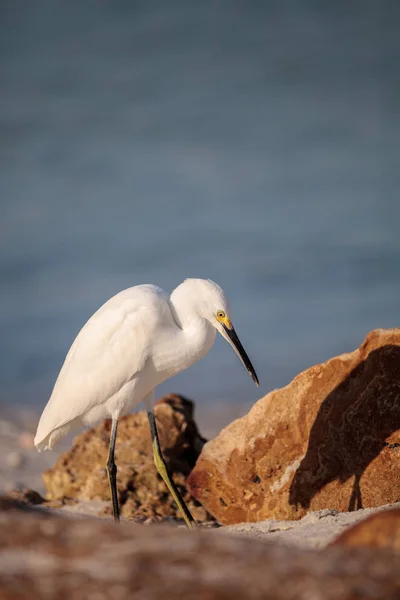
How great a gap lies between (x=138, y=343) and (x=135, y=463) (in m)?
2.91

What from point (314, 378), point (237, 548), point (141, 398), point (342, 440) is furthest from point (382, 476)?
point (237, 548)

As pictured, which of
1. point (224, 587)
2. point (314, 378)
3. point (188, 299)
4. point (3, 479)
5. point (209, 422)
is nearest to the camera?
point (224, 587)

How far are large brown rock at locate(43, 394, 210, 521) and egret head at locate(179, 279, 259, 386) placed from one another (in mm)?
2762

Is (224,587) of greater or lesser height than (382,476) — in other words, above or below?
above

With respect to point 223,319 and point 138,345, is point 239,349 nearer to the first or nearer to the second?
point 223,319

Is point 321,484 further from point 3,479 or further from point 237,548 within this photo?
point 3,479

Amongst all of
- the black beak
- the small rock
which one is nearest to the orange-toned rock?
the black beak

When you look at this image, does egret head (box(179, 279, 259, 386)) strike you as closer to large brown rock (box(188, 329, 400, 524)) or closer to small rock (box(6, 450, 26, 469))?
large brown rock (box(188, 329, 400, 524))

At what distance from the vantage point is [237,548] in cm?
310

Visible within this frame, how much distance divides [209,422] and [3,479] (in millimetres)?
8858

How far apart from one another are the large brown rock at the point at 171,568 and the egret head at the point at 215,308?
4.45 metres

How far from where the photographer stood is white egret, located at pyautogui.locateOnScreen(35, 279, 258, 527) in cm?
769

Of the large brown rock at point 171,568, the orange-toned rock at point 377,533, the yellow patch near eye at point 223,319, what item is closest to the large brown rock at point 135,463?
the yellow patch near eye at point 223,319

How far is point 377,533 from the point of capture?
137 inches
